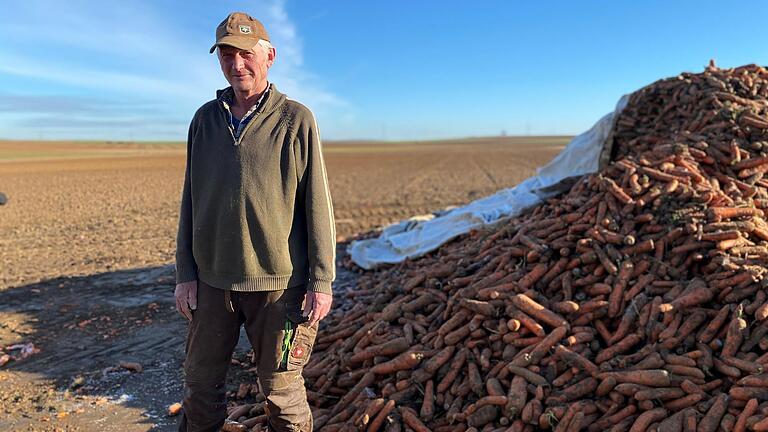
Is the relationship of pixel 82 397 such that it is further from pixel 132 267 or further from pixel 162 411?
pixel 132 267

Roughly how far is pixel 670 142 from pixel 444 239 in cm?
296

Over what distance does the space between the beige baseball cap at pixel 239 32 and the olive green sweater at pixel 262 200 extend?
0.91ft

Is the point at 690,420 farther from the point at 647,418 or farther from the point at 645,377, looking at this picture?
the point at 645,377

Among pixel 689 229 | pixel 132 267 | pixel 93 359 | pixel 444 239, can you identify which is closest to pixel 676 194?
pixel 689 229

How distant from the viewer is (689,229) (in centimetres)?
431

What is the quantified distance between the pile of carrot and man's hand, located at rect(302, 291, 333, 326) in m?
1.34

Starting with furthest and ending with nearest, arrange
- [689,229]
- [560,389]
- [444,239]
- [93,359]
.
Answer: [444,239], [93,359], [689,229], [560,389]

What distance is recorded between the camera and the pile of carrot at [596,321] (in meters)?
3.39

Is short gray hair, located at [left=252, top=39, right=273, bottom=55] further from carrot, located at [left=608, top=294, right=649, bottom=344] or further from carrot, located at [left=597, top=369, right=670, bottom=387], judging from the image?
carrot, located at [left=608, top=294, right=649, bottom=344]

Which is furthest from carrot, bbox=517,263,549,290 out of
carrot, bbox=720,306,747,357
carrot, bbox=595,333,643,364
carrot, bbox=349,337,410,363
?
carrot, bbox=720,306,747,357

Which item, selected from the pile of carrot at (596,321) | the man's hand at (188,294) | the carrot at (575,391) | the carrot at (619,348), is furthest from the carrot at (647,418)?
the man's hand at (188,294)

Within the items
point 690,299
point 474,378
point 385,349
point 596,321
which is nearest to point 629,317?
point 596,321

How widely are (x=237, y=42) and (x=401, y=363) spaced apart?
8.78 ft

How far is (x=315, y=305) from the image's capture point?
2756mm
